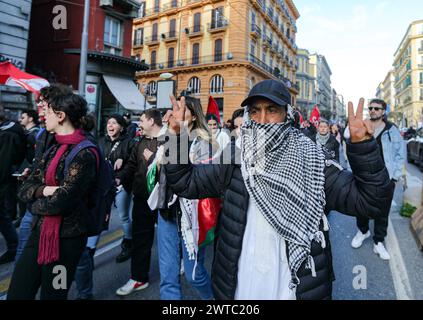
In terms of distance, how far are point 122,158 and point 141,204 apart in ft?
2.44

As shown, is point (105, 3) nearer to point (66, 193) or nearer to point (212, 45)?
point (66, 193)

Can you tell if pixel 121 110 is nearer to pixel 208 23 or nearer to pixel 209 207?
pixel 209 207

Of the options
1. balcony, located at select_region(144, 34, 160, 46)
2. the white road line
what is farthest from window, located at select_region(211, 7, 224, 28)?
the white road line

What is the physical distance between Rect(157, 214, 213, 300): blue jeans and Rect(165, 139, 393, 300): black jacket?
798 mm

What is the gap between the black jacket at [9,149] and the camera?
3.81 metres

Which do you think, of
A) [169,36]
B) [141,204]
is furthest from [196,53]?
[141,204]

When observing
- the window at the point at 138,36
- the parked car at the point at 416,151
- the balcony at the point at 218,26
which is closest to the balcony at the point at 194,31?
the balcony at the point at 218,26

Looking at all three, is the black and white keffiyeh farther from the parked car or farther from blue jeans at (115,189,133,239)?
the parked car

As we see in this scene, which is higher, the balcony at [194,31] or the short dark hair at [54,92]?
the balcony at [194,31]

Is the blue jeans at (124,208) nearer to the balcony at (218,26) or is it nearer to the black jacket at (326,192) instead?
the black jacket at (326,192)

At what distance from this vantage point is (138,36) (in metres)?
40.9

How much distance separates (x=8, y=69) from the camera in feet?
20.1

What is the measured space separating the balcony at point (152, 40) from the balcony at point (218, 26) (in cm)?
824
